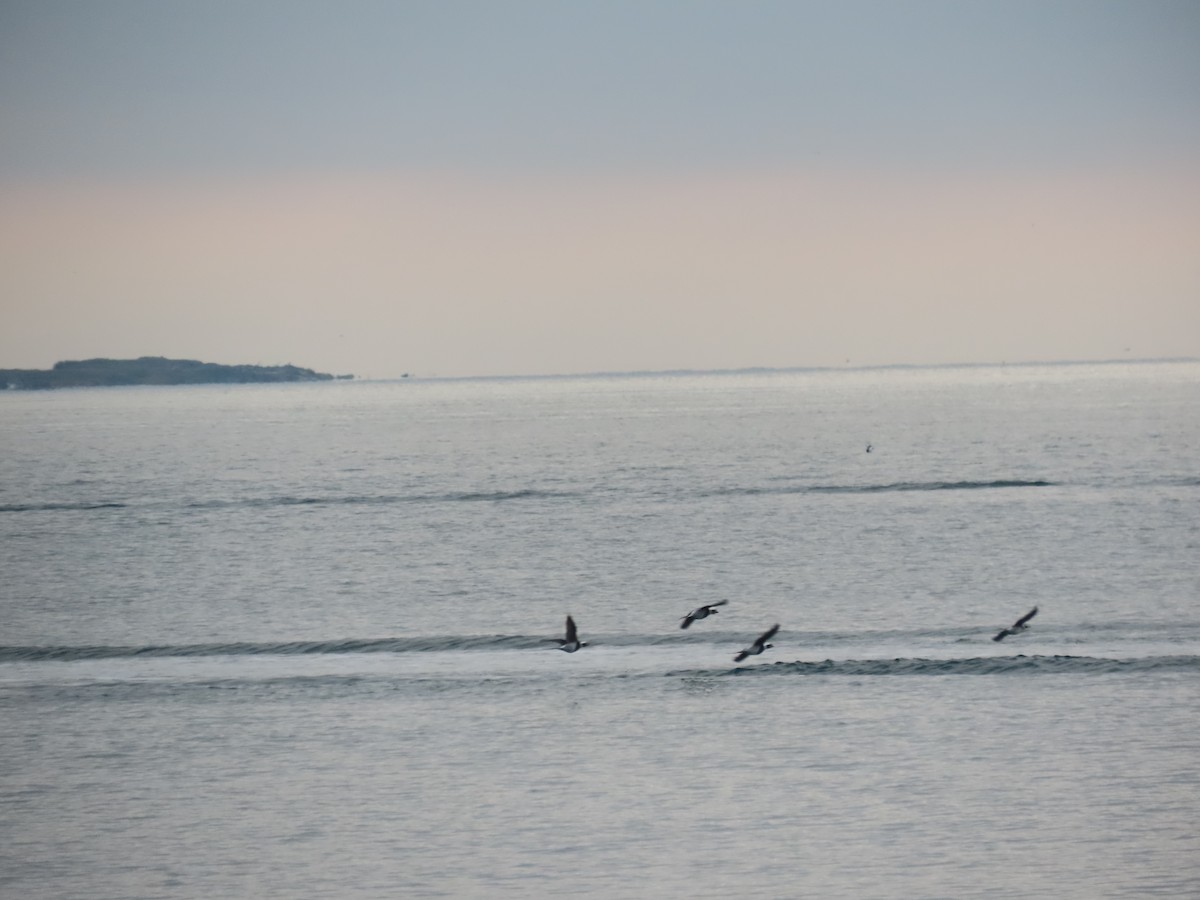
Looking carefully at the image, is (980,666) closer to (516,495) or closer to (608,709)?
(608,709)

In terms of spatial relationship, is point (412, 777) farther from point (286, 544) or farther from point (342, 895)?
point (286, 544)

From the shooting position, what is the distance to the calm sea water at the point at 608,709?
2080 cm

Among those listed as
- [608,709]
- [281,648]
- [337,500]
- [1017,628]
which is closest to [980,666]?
[1017,628]

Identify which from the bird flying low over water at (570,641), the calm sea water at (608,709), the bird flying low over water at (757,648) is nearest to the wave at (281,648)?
the calm sea water at (608,709)

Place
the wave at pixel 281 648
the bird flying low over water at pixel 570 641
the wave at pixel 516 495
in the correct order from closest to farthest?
the bird flying low over water at pixel 570 641, the wave at pixel 281 648, the wave at pixel 516 495

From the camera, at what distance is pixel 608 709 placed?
95.9 feet

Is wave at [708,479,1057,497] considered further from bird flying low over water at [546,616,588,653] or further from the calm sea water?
bird flying low over water at [546,616,588,653]

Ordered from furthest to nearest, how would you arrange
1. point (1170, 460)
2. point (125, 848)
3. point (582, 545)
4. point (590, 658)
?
point (1170, 460)
point (582, 545)
point (590, 658)
point (125, 848)

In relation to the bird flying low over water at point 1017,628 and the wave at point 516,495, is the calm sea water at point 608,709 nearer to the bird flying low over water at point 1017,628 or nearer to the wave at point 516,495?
the bird flying low over water at point 1017,628

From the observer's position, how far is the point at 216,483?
333 feet

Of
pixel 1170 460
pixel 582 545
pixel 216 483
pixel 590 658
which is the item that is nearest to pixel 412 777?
pixel 590 658

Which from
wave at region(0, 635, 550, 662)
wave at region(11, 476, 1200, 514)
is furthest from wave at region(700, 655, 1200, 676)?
wave at region(11, 476, 1200, 514)

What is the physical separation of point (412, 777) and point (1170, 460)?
8838cm

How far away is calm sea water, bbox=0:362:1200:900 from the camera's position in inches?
819
